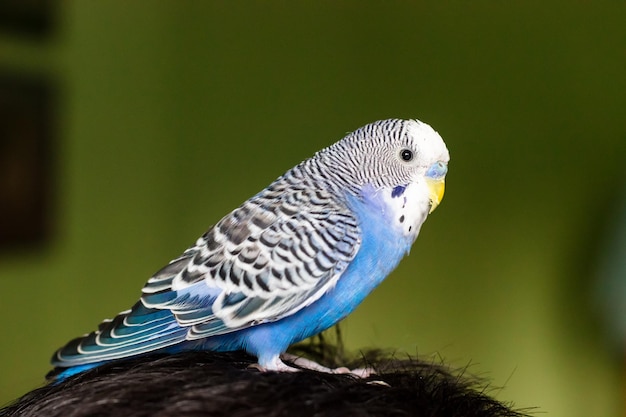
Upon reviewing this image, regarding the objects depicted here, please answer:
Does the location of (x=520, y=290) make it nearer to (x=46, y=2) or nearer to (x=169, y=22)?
(x=169, y=22)

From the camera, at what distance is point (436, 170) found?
77 cm

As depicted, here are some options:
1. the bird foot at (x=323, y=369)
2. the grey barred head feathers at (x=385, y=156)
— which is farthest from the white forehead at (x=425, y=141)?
the bird foot at (x=323, y=369)

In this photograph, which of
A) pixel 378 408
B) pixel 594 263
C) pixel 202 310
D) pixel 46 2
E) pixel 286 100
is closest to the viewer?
pixel 378 408

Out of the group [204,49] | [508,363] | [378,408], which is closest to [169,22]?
[204,49]

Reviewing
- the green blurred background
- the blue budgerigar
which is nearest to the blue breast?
the blue budgerigar

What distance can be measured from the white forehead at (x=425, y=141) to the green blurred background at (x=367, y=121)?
1310mm

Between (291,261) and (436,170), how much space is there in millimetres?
216

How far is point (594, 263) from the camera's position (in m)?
1.93

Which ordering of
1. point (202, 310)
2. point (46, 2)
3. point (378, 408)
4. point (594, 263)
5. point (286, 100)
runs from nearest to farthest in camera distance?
1. point (378, 408)
2. point (202, 310)
3. point (594, 263)
4. point (46, 2)
5. point (286, 100)

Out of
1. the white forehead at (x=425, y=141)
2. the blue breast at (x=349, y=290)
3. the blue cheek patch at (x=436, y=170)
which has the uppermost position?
the white forehead at (x=425, y=141)

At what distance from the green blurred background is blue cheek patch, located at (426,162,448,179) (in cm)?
130

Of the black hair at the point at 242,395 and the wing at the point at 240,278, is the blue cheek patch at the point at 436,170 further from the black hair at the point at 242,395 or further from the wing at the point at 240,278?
the black hair at the point at 242,395

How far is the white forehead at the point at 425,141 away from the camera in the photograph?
0.76 meters

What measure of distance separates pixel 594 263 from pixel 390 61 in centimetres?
93
